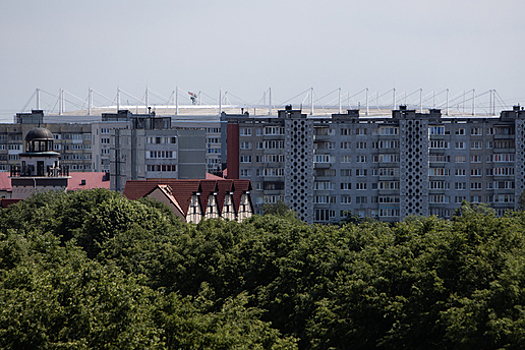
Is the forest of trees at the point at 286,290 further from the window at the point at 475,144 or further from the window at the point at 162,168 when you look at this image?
the window at the point at 475,144

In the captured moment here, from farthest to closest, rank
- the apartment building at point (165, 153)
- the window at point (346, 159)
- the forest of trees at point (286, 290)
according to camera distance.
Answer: the window at point (346, 159)
the apartment building at point (165, 153)
the forest of trees at point (286, 290)

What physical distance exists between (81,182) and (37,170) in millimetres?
41504

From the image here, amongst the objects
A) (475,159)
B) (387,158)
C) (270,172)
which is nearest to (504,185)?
(475,159)

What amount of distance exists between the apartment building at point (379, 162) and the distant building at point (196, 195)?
34.3 metres

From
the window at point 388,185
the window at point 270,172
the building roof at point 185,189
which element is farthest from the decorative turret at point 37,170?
the window at point 388,185

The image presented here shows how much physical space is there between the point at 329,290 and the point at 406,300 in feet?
22.3

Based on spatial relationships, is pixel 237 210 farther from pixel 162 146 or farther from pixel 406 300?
pixel 406 300

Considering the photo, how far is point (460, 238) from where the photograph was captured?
45.9 meters

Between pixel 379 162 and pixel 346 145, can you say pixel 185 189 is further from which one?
pixel 379 162

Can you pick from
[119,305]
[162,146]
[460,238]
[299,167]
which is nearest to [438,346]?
[460,238]

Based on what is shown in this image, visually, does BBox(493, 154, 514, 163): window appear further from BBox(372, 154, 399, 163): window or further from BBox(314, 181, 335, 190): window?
BBox(314, 181, 335, 190): window

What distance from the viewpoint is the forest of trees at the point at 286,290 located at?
124 feet

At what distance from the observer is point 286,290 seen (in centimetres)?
5391

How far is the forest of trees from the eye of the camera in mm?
37781
